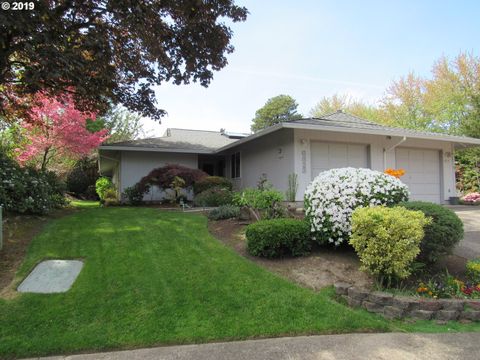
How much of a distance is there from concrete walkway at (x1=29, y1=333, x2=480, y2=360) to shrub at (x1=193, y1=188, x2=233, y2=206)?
7.56 m

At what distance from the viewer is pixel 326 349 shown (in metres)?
3.10

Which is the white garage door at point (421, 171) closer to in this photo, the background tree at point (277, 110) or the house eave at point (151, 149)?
the house eave at point (151, 149)

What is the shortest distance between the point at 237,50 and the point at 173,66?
1774mm

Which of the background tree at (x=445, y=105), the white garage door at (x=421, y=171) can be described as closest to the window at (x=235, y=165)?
the white garage door at (x=421, y=171)

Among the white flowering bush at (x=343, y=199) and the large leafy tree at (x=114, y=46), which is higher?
the large leafy tree at (x=114, y=46)

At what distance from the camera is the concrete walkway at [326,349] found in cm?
296

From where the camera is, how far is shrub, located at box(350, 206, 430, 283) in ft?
13.9

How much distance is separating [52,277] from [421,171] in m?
13.2

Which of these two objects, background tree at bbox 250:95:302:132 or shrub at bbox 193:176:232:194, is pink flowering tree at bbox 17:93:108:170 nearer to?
shrub at bbox 193:176:232:194

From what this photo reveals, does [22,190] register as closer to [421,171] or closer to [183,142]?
[183,142]

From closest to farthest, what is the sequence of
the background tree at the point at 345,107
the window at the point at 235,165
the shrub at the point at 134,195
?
1. the shrub at the point at 134,195
2. the window at the point at 235,165
3. the background tree at the point at 345,107

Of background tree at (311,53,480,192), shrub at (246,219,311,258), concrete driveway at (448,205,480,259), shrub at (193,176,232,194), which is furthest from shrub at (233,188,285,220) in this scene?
background tree at (311,53,480,192)

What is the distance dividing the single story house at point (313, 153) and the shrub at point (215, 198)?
1996 millimetres

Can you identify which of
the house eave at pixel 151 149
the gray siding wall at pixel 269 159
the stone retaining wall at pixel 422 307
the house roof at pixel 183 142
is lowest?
the stone retaining wall at pixel 422 307
